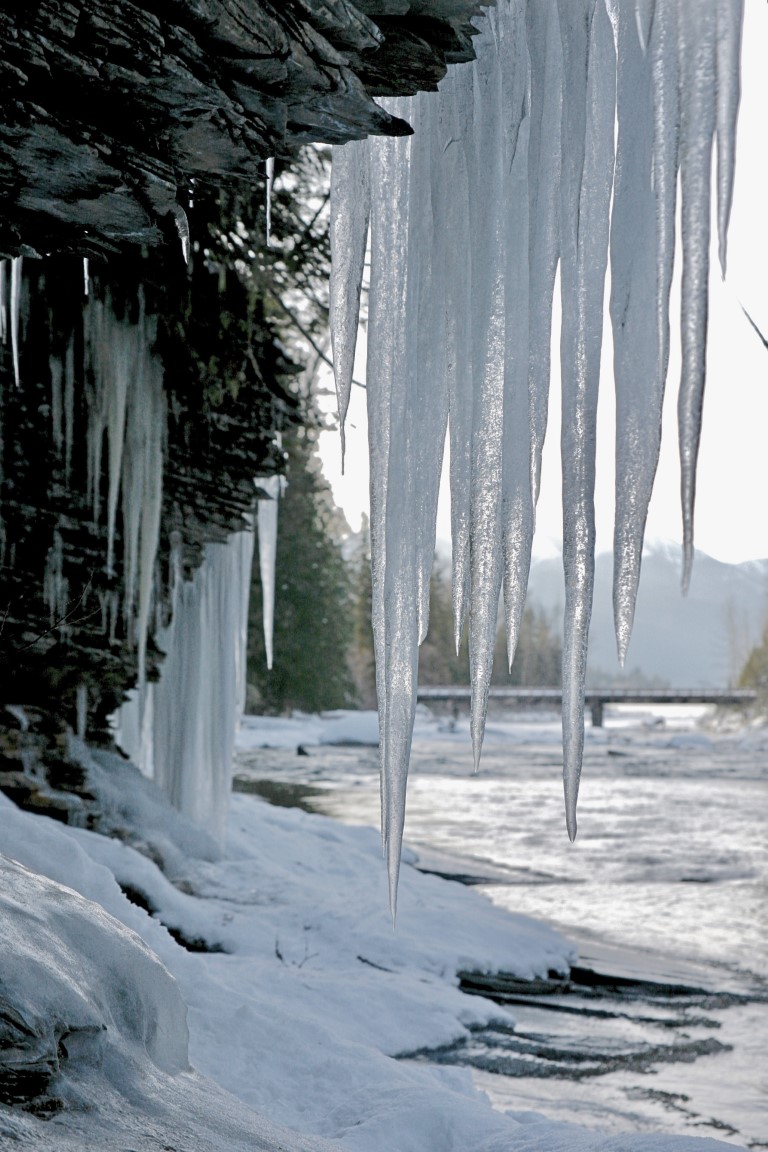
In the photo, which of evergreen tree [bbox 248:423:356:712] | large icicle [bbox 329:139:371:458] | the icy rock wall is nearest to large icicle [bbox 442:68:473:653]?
large icicle [bbox 329:139:371:458]

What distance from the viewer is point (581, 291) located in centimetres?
289

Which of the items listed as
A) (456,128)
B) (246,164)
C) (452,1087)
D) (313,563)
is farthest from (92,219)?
(313,563)

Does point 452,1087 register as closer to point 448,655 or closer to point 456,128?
point 456,128

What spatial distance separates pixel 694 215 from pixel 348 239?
1.15m

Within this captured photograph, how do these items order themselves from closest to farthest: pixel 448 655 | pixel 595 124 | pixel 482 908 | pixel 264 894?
pixel 595 124 < pixel 264 894 < pixel 482 908 < pixel 448 655

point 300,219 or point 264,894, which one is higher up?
point 300,219

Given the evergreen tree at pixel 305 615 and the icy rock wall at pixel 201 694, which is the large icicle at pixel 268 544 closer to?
the icy rock wall at pixel 201 694

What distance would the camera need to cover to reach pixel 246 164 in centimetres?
264

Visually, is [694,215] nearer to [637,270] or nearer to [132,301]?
[637,270]

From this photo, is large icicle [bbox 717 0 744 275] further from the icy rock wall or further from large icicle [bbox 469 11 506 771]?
the icy rock wall

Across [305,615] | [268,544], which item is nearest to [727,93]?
[268,544]

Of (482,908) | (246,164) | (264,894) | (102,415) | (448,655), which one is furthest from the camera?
(448,655)

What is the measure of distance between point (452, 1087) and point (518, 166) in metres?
3.09

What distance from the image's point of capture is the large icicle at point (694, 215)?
2541mm
